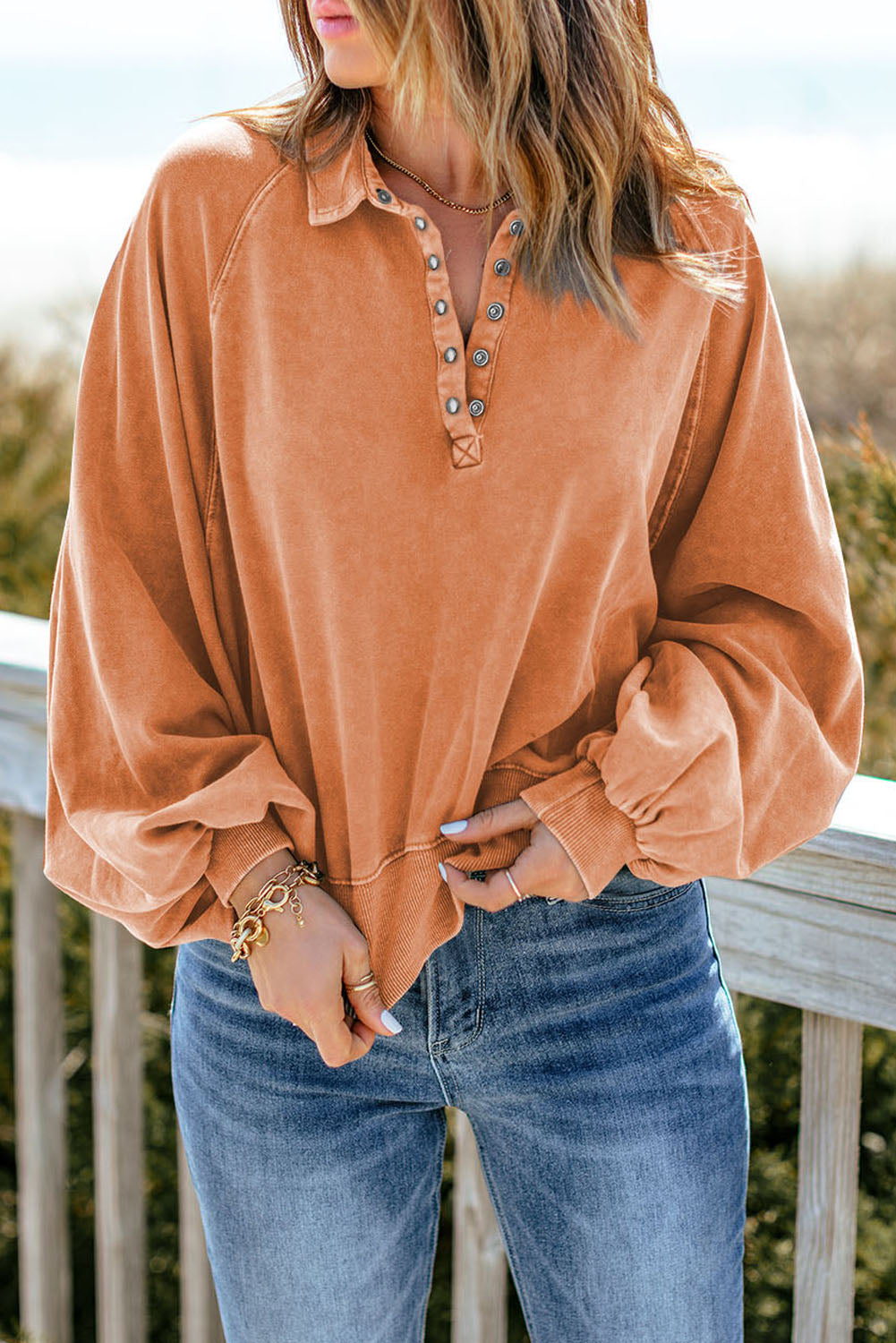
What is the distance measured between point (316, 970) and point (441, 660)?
0.28 m

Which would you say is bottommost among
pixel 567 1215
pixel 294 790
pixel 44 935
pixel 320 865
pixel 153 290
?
pixel 44 935

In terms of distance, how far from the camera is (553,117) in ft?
3.83

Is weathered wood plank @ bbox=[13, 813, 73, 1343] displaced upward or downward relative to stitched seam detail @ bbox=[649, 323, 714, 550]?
downward

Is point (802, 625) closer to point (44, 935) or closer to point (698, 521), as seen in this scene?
point (698, 521)

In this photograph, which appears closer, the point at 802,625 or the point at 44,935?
the point at 802,625

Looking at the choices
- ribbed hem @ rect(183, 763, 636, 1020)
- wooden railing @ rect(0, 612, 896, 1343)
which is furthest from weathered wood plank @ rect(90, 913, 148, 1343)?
ribbed hem @ rect(183, 763, 636, 1020)

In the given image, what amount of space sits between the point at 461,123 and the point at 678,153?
21 centimetres

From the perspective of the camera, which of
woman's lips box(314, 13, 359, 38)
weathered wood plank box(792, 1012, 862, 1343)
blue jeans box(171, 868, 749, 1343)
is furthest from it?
weathered wood plank box(792, 1012, 862, 1343)

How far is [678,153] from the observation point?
1.23 metres

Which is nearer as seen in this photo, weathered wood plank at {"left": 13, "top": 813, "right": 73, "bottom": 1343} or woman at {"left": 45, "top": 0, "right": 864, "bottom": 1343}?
woman at {"left": 45, "top": 0, "right": 864, "bottom": 1343}

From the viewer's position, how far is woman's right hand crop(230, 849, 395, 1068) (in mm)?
1152

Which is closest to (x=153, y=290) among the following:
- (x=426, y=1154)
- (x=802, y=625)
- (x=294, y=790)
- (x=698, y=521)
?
(x=294, y=790)

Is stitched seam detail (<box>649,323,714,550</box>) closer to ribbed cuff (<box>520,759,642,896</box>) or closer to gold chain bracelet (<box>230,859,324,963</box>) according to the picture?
ribbed cuff (<box>520,759,642,896</box>)

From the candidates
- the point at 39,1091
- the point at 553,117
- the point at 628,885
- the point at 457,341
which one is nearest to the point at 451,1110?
the point at 39,1091
